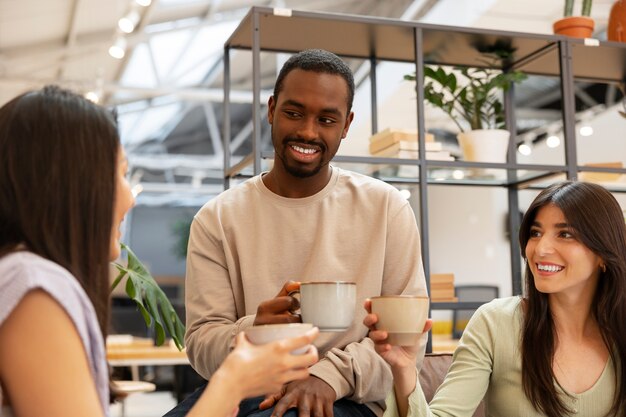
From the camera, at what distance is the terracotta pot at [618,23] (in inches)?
149

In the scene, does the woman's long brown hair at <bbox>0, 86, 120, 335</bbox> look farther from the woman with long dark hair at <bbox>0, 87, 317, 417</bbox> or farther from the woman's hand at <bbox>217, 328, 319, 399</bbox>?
the woman's hand at <bbox>217, 328, 319, 399</bbox>

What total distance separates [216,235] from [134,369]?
562cm

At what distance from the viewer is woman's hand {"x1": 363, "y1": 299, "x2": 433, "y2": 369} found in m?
1.45

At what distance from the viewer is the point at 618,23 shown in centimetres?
383

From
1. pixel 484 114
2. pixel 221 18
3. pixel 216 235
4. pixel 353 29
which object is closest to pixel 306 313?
pixel 216 235

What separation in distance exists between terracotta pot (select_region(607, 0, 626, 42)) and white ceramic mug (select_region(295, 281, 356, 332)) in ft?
9.60

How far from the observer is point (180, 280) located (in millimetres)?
16062

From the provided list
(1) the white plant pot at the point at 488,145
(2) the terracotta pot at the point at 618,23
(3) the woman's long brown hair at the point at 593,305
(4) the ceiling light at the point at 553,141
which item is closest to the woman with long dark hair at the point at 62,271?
(3) the woman's long brown hair at the point at 593,305

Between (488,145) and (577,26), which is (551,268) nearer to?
(488,145)

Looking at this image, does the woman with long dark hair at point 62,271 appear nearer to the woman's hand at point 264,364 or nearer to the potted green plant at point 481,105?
the woman's hand at point 264,364

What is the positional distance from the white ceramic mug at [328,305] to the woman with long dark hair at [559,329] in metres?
0.78

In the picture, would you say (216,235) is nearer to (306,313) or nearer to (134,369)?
(306,313)

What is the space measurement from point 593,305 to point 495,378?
1.15ft

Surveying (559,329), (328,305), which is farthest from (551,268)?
(328,305)
